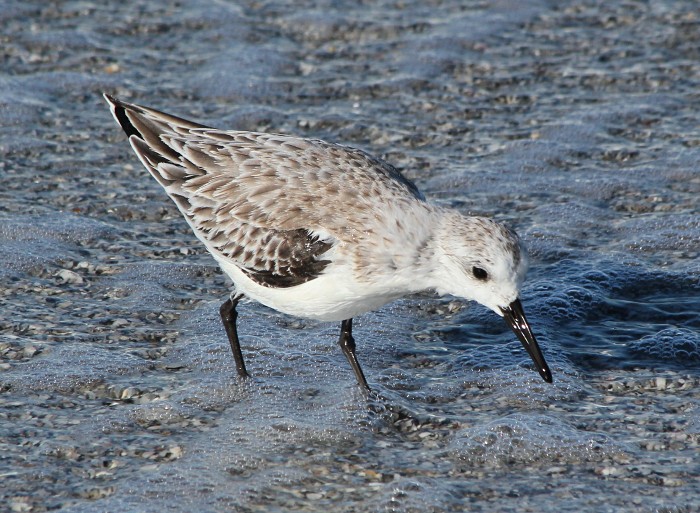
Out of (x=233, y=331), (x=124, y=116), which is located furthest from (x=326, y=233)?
(x=124, y=116)

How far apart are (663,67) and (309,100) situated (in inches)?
137

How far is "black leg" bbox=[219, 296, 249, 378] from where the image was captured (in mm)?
6973

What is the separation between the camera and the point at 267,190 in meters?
6.55

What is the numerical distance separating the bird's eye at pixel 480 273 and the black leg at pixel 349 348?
111 centimetres

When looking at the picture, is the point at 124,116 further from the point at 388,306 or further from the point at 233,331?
the point at 388,306

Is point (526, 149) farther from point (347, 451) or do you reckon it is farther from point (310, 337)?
point (347, 451)

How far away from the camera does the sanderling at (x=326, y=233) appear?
610 cm

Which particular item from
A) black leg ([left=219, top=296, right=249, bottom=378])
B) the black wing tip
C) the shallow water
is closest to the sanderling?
black leg ([left=219, top=296, right=249, bottom=378])

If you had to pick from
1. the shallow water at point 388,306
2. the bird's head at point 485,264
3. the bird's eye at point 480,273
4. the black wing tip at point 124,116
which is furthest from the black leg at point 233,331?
the bird's eye at point 480,273

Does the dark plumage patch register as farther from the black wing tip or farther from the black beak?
the black wing tip

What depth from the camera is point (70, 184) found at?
9.07 metres

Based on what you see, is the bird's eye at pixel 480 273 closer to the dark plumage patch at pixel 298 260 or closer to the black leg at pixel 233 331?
the dark plumage patch at pixel 298 260

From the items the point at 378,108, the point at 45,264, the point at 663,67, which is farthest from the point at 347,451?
the point at 663,67

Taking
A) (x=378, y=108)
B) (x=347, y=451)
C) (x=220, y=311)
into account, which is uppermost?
(x=378, y=108)
